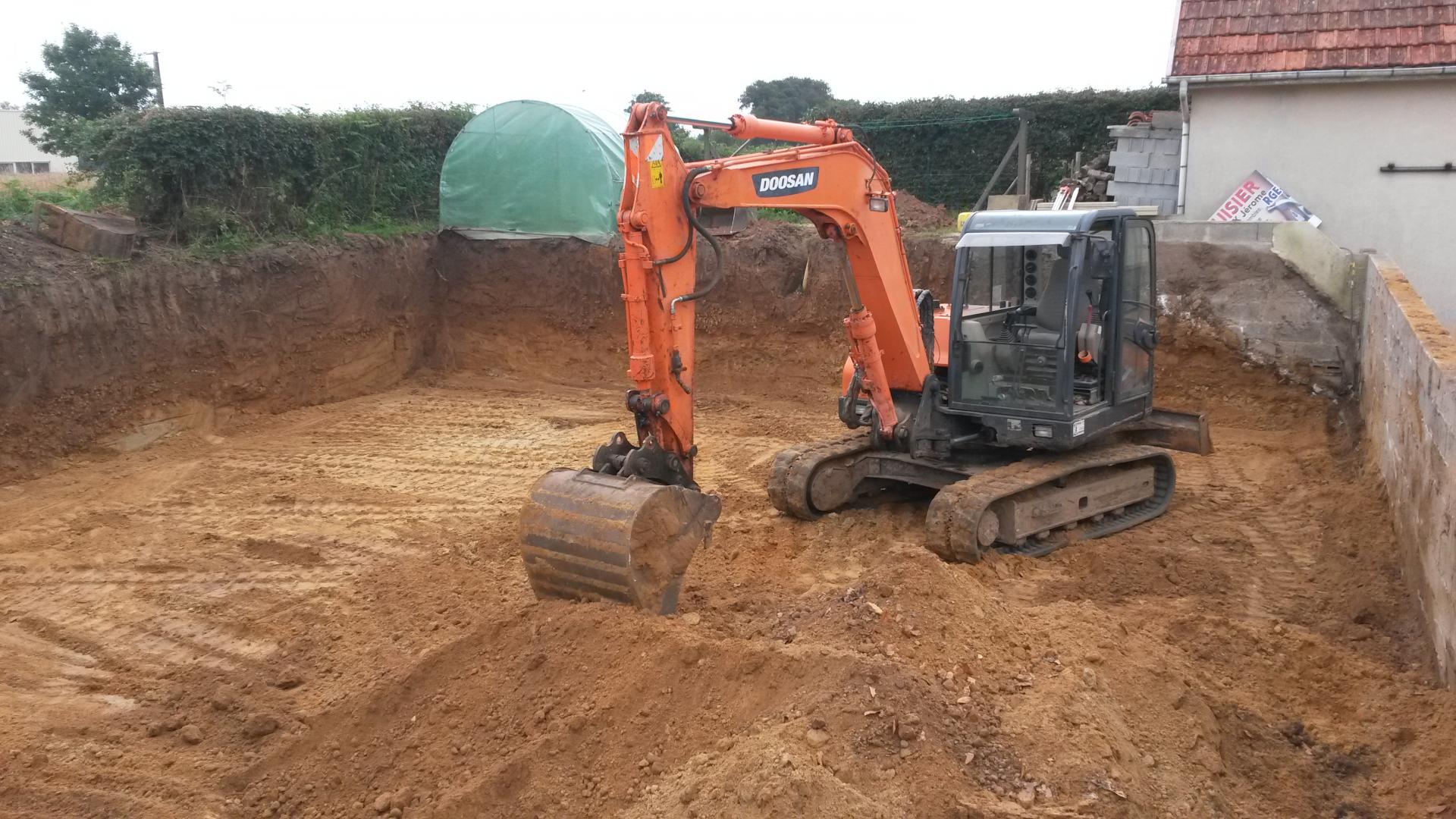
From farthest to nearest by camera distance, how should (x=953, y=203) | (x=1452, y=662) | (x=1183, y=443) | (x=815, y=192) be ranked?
(x=953, y=203), (x=1183, y=443), (x=815, y=192), (x=1452, y=662)

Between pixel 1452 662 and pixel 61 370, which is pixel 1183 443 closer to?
pixel 1452 662

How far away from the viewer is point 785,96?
45.4 m

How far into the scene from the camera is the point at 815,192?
6.63 meters

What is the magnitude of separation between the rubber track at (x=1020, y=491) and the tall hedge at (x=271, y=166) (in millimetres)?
8717

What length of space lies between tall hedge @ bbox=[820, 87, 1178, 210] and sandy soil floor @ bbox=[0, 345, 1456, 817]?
8.66 m

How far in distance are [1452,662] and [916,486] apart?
13.5 ft

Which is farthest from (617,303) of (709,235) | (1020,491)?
(709,235)

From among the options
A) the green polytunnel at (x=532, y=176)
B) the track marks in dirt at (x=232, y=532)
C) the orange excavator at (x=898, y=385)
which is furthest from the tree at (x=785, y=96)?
→ the orange excavator at (x=898, y=385)

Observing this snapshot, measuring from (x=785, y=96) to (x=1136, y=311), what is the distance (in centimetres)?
3967

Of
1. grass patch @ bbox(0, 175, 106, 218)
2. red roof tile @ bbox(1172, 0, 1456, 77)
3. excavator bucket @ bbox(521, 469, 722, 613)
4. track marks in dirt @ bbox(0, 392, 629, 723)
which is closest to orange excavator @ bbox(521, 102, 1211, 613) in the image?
excavator bucket @ bbox(521, 469, 722, 613)

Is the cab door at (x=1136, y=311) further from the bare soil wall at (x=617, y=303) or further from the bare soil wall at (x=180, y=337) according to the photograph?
the bare soil wall at (x=180, y=337)

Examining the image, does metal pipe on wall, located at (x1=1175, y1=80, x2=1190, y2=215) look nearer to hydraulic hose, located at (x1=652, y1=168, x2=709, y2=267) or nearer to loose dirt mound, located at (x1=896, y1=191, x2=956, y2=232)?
loose dirt mound, located at (x1=896, y1=191, x2=956, y2=232)

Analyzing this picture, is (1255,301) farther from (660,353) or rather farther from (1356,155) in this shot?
(660,353)

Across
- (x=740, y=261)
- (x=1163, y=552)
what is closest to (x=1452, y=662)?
(x=1163, y=552)
